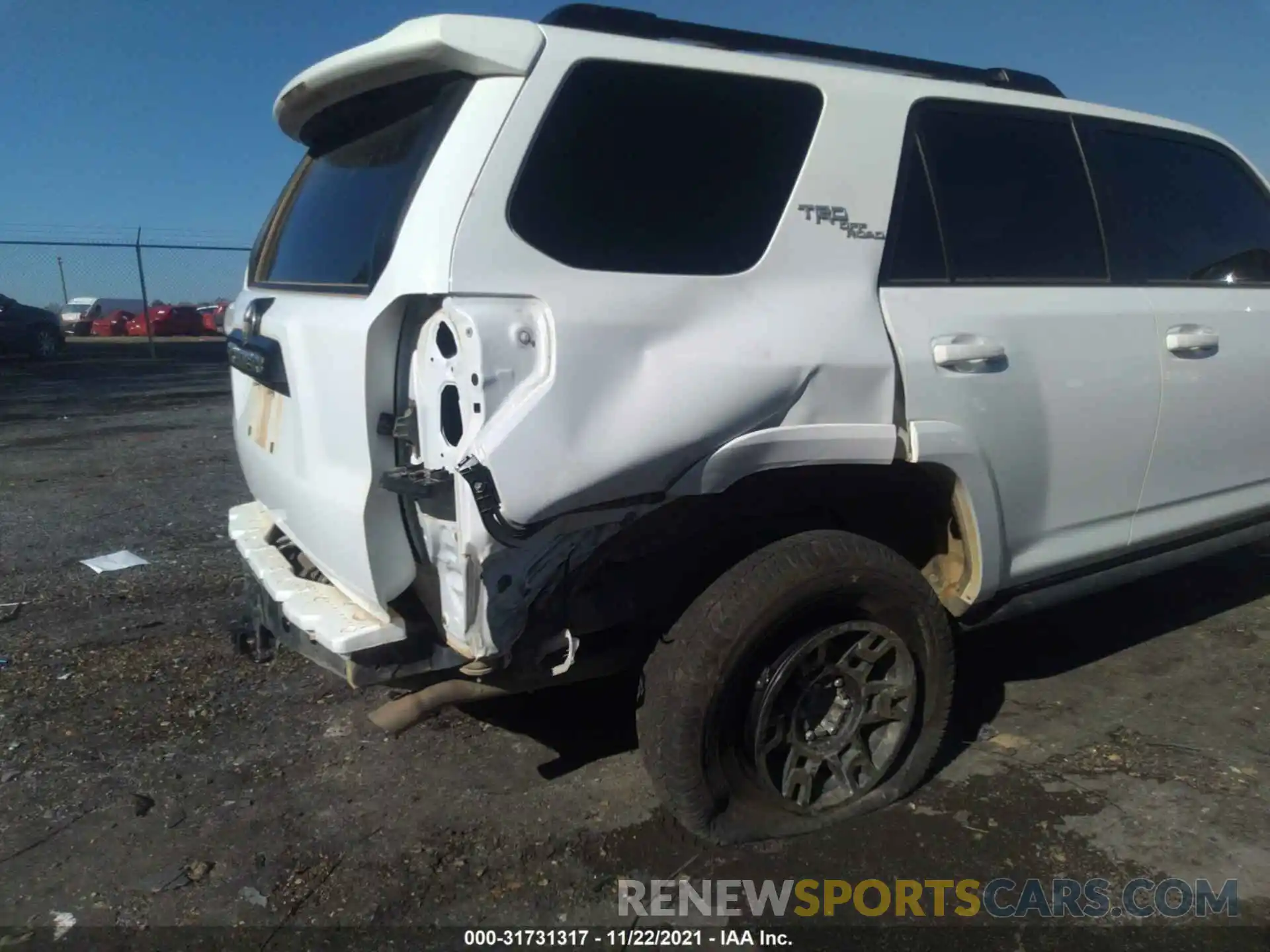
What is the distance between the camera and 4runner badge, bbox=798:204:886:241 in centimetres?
272

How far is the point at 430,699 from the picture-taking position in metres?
2.61

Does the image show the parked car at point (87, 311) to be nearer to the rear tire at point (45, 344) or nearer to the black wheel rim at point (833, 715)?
the rear tire at point (45, 344)

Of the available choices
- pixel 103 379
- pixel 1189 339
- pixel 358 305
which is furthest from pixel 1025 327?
pixel 103 379

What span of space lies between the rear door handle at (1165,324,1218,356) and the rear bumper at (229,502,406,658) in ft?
8.90

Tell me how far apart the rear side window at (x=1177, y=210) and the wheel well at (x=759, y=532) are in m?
1.12

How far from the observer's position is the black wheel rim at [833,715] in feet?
9.04

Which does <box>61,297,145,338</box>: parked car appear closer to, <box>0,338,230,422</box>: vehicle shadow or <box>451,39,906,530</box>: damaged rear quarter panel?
<box>0,338,230,422</box>: vehicle shadow

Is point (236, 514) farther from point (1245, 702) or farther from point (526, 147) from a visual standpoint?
point (1245, 702)

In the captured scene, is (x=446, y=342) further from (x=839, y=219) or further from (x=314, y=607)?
(x=839, y=219)

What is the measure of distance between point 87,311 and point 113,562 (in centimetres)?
2814

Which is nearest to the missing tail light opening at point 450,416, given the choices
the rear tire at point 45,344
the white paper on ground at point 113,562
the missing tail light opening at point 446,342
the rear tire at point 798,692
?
the missing tail light opening at point 446,342

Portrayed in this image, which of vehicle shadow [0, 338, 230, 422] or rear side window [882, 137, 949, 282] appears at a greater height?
rear side window [882, 137, 949, 282]

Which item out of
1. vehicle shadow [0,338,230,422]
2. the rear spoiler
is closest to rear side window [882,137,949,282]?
the rear spoiler

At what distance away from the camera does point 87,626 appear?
14.6 feet
